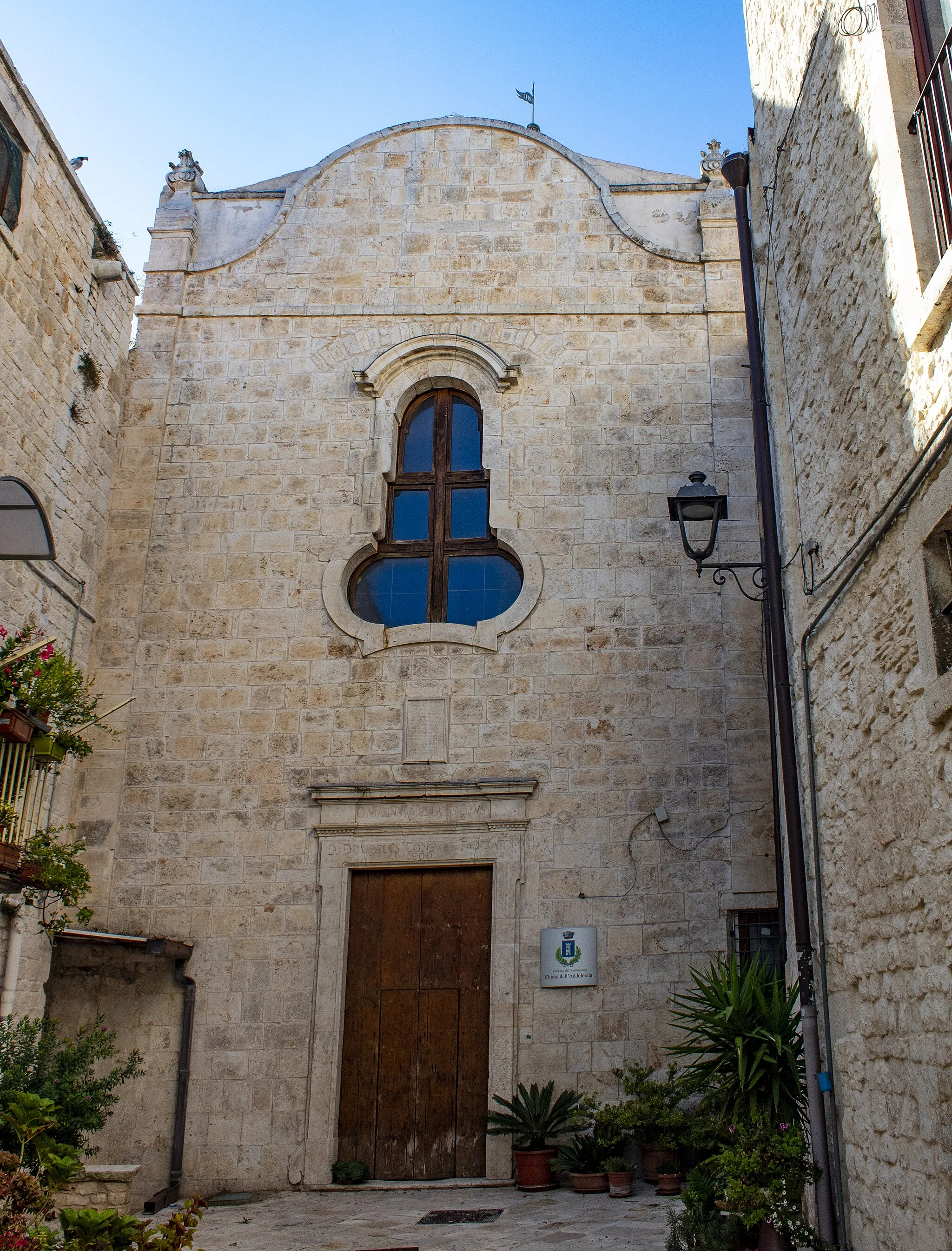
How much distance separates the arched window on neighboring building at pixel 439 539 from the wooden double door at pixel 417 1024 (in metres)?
2.24

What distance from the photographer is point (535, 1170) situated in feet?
27.0

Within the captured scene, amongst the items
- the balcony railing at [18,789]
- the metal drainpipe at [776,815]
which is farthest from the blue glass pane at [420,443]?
the balcony railing at [18,789]

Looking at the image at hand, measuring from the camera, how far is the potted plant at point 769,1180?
5.61m

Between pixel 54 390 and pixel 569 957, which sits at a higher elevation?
pixel 54 390

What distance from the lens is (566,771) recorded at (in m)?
9.55

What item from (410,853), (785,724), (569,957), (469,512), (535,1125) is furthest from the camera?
(469,512)

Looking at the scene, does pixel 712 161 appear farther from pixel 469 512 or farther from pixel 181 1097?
pixel 181 1097

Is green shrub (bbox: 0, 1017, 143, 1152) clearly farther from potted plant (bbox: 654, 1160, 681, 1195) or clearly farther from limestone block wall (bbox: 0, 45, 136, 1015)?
potted plant (bbox: 654, 1160, 681, 1195)

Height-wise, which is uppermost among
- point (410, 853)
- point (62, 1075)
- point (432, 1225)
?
point (410, 853)

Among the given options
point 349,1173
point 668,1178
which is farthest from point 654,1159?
point 349,1173

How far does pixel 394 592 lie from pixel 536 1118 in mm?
4339

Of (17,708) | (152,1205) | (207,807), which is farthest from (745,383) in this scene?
(152,1205)

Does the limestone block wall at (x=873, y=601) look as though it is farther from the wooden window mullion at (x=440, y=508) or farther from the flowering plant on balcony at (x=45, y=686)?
the flowering plant on balcony at (x=45, y=686)

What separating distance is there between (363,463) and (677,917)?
4.64m
